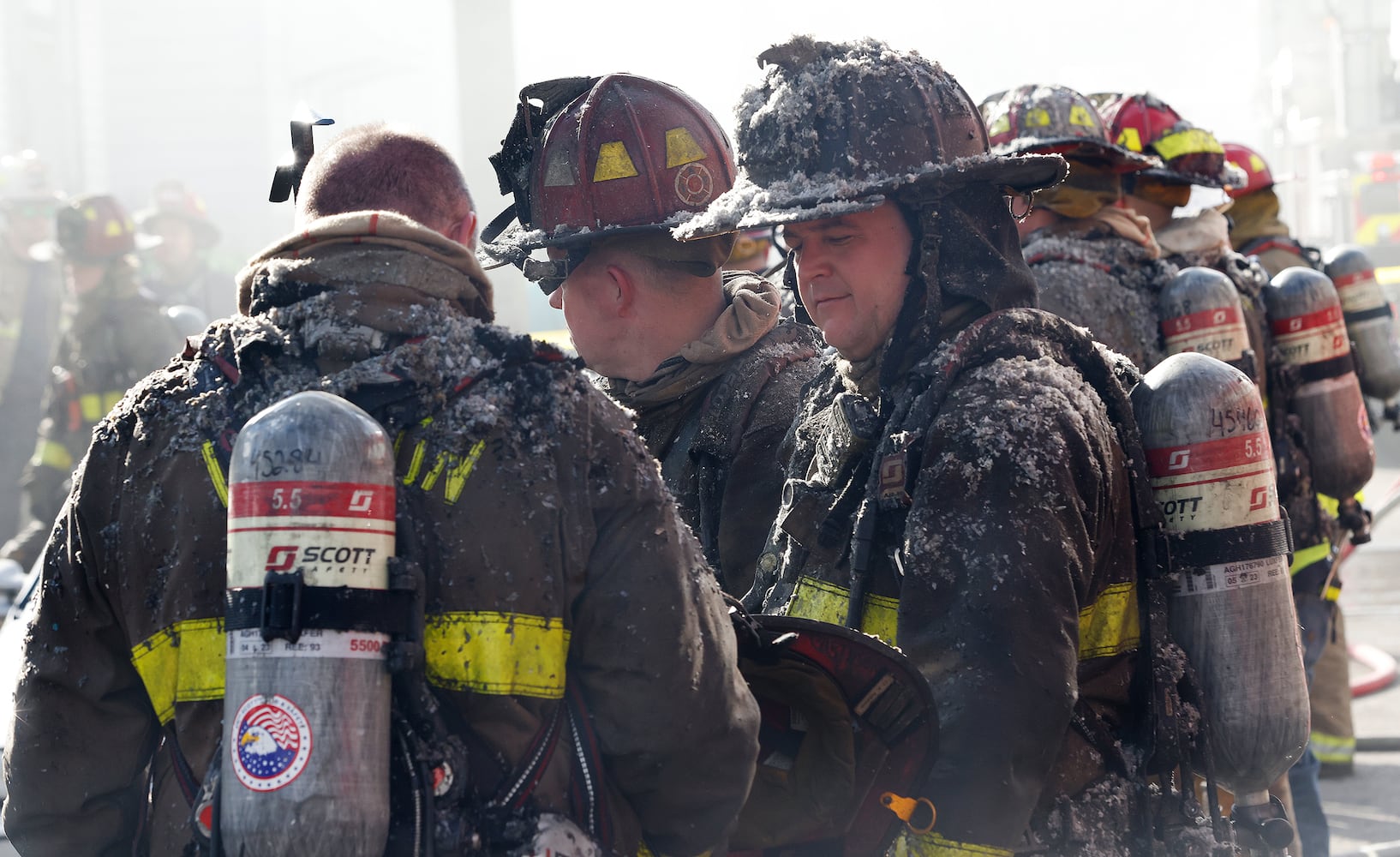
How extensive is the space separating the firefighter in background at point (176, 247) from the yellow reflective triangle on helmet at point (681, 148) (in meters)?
11.8

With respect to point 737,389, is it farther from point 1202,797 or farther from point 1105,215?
point 1105,215

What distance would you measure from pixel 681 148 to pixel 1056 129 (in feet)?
7.63

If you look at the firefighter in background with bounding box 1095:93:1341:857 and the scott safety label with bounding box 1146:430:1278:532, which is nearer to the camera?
the scott safety label with bounding box 1146:430:1278:532

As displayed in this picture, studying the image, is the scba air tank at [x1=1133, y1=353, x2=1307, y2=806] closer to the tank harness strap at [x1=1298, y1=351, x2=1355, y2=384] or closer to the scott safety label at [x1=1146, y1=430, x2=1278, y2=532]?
the scott safety label at [x1=1146, y1=430, x2=1278, y2=532]

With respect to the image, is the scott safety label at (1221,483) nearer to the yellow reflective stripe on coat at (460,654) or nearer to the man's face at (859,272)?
the man's face at (859,272)

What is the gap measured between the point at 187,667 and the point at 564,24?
2004 cm

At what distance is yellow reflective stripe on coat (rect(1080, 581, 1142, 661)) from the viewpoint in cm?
261

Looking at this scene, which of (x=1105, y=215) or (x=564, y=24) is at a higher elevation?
(x=564, y=24)

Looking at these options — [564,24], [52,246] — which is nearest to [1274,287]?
[52,246]

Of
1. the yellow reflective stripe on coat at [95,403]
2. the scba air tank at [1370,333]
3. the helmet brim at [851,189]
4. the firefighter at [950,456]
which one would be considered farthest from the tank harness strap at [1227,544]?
the yellow reflective stripe on coat at [95,403]

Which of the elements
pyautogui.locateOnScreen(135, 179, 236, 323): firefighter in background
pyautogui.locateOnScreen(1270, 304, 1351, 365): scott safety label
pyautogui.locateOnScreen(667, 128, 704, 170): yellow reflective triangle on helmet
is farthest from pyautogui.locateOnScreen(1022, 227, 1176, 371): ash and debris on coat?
pyautogui.locateOnScreen(135, 179, 236, 323): firefighter in background

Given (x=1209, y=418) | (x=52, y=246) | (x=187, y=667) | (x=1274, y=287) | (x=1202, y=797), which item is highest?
(x=52, y=246)

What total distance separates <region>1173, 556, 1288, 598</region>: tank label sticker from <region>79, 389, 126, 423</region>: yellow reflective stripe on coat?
8.56 metres

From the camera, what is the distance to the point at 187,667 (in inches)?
79.4
